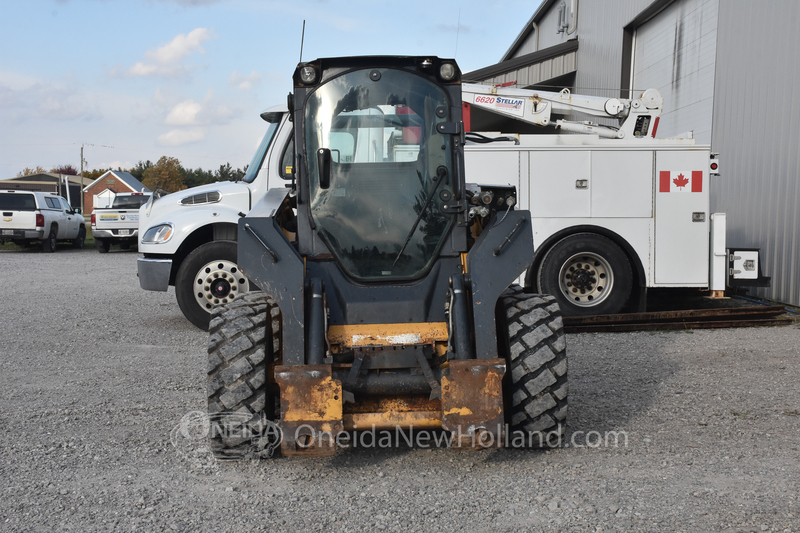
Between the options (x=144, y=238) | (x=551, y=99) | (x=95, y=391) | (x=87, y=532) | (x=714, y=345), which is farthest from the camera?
(x=551, y=99)

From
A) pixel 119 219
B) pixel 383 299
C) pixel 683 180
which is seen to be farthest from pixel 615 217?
pixel 119 219

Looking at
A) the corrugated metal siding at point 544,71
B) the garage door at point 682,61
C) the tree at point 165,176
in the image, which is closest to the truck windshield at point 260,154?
the garage door at point 682,61

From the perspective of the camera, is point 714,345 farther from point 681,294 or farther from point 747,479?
point 747,479

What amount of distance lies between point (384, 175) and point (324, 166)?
1.31ft

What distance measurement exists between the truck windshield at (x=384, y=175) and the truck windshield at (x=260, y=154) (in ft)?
14.7

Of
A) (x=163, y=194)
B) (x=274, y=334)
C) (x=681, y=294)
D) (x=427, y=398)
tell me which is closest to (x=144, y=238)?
(x=163, y=194)

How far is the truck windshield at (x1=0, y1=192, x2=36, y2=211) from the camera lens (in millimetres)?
22844

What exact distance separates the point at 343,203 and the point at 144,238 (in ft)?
17.0

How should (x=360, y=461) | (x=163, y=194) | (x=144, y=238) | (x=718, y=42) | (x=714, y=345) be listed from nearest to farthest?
(x=360, y=461) → (x=714, y=345) → (x=144, y=238) → (x=163, y=194) → (x=718, y=42)

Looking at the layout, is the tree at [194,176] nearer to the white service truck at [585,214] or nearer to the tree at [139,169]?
the tree at [139,169]

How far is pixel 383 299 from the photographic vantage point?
14.8 ft

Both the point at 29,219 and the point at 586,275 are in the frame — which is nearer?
the point at 586,275

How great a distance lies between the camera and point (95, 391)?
6215 millimetres

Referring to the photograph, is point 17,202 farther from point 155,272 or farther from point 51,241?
point 155,272
